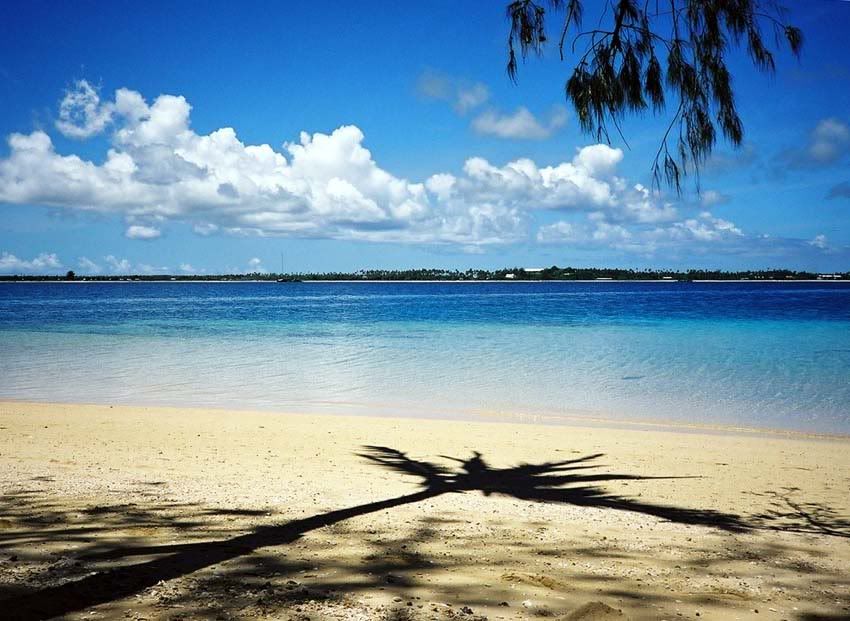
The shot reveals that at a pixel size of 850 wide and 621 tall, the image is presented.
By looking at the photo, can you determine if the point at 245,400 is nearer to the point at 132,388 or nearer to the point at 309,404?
→ the point at 309,404

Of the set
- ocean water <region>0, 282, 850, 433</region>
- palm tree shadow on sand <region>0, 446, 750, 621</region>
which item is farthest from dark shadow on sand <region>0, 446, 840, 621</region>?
ocean water <region>0, 282, 850, 433</region>

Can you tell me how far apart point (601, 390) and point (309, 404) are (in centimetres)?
728

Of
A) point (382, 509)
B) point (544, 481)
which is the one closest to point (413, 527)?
point (382, 509)

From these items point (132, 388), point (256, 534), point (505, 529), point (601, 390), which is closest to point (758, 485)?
point (505, 529)

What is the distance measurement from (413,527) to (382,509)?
63 centimetres

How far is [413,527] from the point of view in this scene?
210 inches

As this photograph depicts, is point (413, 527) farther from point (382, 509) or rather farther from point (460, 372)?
point (460, 372)

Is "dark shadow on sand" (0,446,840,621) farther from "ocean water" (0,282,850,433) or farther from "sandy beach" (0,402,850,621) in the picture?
"ocean water" (0,282,850,433)

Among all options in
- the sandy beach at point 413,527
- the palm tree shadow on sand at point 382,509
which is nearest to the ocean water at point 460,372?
the sandy beach at point 413,527

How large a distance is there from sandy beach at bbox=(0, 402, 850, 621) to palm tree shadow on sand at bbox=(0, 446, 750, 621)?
23 mm

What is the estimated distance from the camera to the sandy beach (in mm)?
3717

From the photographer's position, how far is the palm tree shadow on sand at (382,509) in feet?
11.6

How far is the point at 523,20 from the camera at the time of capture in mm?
5203

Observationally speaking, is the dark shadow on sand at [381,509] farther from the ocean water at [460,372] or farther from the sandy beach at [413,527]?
the ocean water at [460,372]
